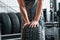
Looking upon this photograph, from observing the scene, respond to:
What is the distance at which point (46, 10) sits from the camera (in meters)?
5.23

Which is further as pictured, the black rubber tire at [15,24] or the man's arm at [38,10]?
the black rubber tire at [15,24]

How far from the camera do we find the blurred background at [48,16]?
389 cm

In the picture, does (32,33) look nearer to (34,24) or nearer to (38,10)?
(34,24)

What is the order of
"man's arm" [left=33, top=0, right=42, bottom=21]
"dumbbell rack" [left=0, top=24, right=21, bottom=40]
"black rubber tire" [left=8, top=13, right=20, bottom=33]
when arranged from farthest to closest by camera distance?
1. "black rubber tire" [left=8, top=13, right=20, bottom=33]
2. "dumbbell rack" [left=0, top=24, right=21, bottom=40]
3. "man's arm" [left=33, top=0, right=42, bottom=21]

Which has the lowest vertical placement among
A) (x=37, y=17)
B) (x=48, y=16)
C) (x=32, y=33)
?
(x=32, y=33)

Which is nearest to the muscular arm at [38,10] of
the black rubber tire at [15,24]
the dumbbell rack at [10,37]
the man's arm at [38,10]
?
the man's arm at [38,10]

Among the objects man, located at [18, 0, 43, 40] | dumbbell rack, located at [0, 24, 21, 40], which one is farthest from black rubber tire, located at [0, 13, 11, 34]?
man, located at [18, 0, 43, 40]

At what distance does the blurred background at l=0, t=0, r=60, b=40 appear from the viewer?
3.89m

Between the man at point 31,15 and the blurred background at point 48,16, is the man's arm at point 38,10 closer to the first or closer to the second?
the man at point 31,15

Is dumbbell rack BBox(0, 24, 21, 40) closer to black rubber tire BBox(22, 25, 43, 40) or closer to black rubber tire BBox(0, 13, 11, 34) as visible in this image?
black rubber tire BBox(0, 13, 11, 34)

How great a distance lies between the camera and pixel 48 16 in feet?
17.5

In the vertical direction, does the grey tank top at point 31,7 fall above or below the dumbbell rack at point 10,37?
above

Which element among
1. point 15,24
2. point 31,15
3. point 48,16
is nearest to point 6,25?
point 15,24

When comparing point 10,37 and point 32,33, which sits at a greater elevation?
point 32,33
